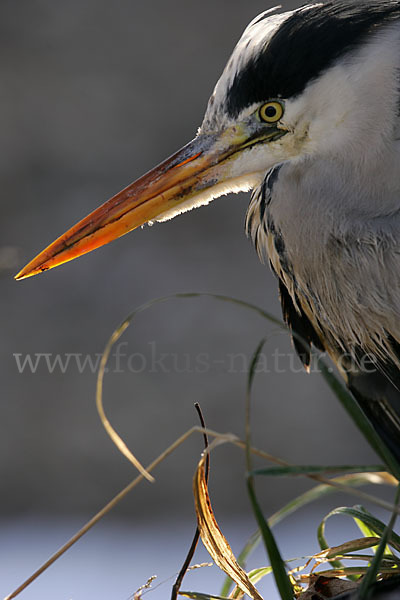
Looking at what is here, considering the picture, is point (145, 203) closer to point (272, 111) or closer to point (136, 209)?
point (136, 209)

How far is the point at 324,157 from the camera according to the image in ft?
3.38

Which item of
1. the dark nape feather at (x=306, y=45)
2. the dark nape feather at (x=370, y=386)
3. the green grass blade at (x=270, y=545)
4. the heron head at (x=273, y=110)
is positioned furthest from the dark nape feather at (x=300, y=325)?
the green grass blade at (x=270, y=545)

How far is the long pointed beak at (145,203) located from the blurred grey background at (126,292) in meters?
1.28

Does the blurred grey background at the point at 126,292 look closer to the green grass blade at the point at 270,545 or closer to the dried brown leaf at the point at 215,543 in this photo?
the dried brown leaf at the point at 215,543

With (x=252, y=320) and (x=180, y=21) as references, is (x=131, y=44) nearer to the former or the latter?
(x=180, y=21)

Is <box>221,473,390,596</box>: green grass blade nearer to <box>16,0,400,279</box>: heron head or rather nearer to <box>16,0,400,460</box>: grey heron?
<box>16,0,400,460</box>: grey heron

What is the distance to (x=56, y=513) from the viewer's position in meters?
2.83

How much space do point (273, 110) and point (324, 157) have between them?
0.30 ft

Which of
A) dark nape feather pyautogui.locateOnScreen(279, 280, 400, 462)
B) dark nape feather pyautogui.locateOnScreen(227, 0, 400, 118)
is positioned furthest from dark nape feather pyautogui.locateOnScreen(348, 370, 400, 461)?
dark nape feather pyautogui.locateOnScreen(227, 0, 400, 118)

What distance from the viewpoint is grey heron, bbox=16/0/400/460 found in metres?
0.99

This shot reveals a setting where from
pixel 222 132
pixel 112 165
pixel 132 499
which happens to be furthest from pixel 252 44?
pixel 112 165

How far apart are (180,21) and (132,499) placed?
8.43 feet

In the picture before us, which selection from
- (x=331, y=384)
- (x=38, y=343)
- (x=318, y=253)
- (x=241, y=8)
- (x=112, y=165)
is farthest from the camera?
(x=241, y=8)

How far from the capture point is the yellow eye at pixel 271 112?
1.04m
